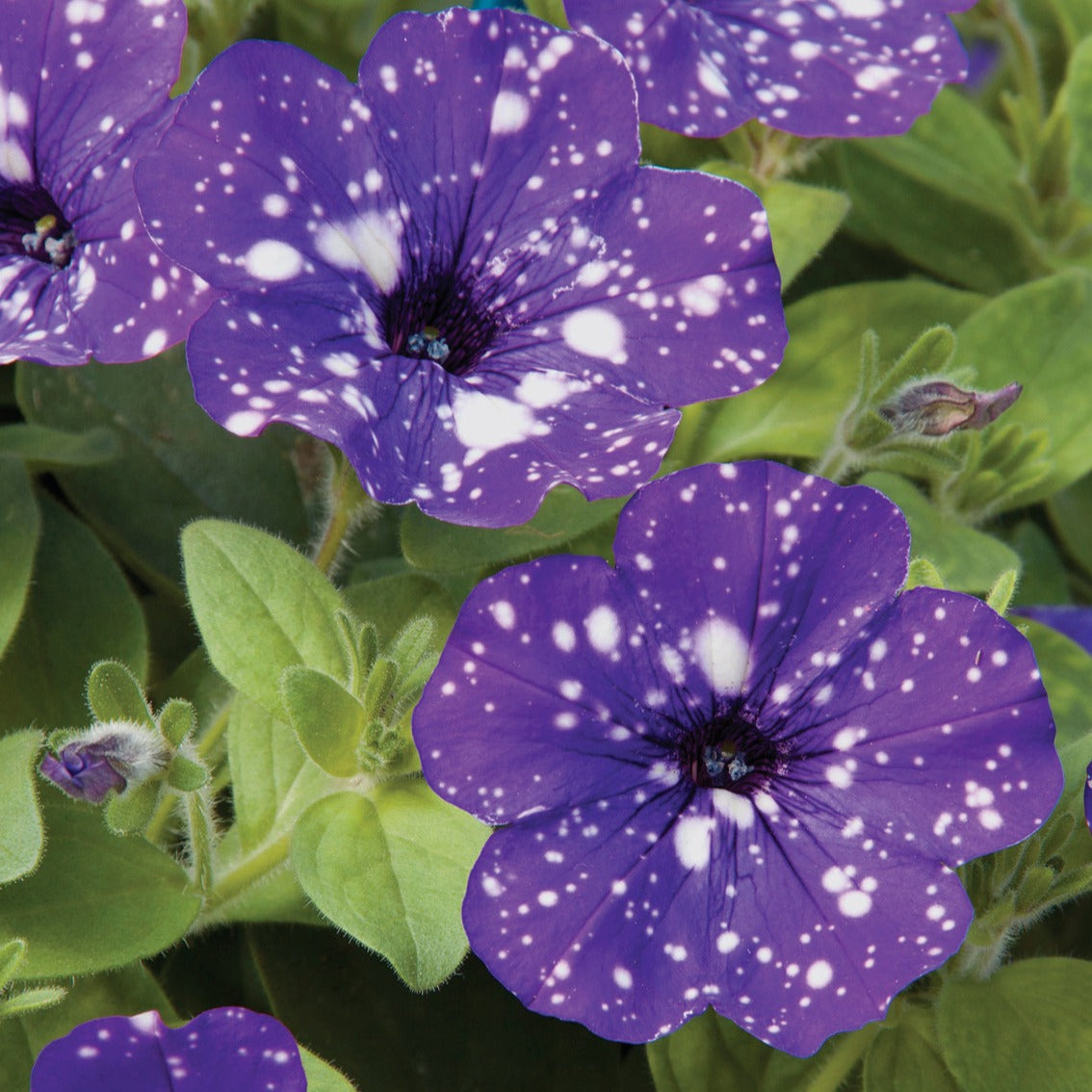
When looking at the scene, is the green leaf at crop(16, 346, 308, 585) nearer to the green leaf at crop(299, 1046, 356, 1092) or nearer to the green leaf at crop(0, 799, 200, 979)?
the green leaf at crop(0, 799, 200, 979)

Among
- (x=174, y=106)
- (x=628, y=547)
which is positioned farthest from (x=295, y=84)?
(x=628, y=547)

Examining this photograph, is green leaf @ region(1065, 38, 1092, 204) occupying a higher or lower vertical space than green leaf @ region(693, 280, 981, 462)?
higher

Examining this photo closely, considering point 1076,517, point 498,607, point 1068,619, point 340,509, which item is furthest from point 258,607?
point 1076,517

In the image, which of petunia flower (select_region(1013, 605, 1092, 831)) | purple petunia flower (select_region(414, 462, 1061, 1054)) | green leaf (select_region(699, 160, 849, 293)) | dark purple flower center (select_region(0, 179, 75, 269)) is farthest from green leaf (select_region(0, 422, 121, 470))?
petunia flower (select_region(1013, 605, 1092, 831))

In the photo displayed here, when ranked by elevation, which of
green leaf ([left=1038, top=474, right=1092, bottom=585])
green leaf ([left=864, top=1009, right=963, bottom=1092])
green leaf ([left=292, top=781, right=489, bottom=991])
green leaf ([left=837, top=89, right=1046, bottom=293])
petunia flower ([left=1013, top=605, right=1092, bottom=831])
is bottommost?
green leaf ([left=864, top=1009, right=963, bottom=1092])

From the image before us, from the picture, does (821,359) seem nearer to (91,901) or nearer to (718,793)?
(718,793)

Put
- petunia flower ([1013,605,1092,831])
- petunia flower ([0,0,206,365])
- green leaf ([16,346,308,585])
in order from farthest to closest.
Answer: petunia flower ([1013,605,1092,831]), green leaf ([16,346,308,585]), petunia flower ([0,0,206,365])

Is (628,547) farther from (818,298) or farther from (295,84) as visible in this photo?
(818,298)
